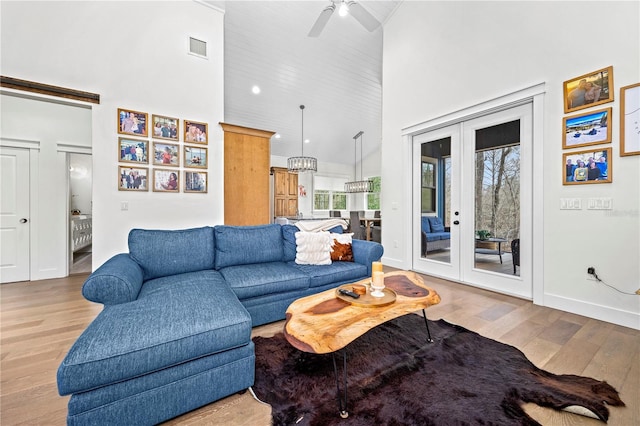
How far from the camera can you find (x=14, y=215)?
12.0 feet

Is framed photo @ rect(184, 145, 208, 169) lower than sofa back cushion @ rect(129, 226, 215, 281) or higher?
higher

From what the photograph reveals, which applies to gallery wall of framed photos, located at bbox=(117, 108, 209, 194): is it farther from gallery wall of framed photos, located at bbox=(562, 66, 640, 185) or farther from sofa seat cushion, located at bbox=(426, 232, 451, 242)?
gallery wall of framed photos, located at bbox=(562, 66, 640, 185)

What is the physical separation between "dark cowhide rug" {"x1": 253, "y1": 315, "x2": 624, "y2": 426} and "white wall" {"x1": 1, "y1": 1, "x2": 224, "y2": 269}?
271 centimetres

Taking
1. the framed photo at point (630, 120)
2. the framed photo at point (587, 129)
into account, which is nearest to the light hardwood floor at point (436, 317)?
the framed photo at point (630, 120)

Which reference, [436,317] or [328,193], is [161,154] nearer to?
[436,317]

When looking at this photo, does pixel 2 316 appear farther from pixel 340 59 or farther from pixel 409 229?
pixel 340 59

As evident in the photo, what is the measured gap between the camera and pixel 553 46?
266 cm

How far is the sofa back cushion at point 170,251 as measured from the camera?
2189 millimetres

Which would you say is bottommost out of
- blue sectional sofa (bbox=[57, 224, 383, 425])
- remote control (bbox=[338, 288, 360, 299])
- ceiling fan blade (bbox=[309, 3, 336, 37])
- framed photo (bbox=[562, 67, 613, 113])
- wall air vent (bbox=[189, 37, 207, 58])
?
blue sectional sofa (bbox=[57, 224, 383, 425])

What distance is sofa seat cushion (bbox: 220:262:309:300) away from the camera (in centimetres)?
206

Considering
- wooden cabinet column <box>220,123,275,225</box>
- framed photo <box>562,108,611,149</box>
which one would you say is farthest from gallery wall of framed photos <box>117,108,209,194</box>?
framed photo <box>562,108,611,149</box>

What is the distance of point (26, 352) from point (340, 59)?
620cm

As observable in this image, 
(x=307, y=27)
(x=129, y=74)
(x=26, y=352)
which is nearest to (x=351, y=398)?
(x=26, y=352)

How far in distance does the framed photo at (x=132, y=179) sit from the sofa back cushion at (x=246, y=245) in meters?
1.70
